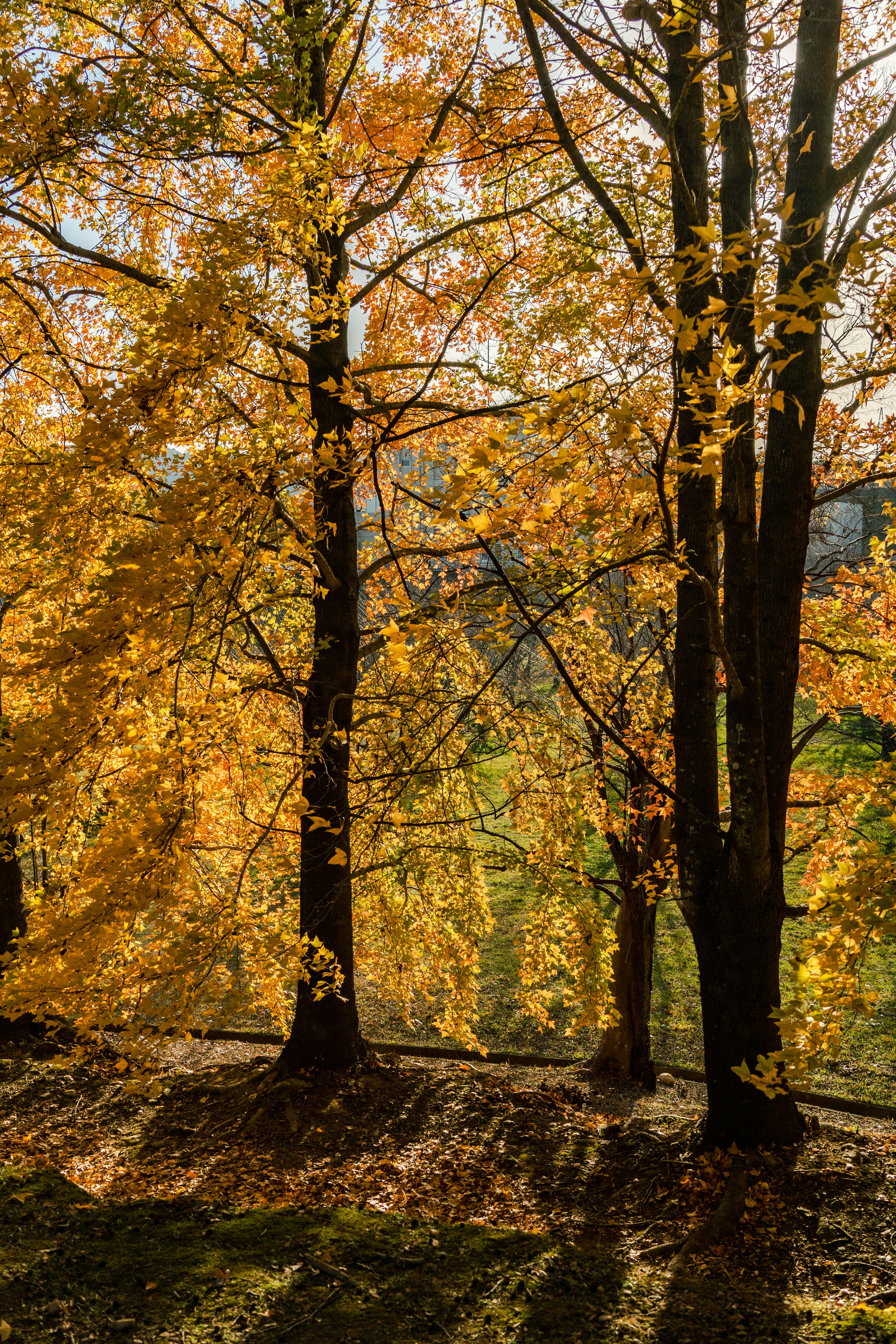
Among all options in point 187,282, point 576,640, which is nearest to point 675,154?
point 187,282

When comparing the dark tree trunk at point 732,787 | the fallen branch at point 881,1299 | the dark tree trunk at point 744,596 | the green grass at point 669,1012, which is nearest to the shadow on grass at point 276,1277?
the fallen branch at point 881,1299

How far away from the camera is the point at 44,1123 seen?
6.39 metres

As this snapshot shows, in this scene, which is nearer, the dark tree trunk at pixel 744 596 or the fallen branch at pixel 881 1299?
the fallen branch at pixel 881 1299

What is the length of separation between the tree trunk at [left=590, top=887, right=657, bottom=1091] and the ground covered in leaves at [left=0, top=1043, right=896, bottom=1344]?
2396mm

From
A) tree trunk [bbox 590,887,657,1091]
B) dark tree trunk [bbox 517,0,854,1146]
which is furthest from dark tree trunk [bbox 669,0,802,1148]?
tree trunk [bbox 590,887,657,1091]

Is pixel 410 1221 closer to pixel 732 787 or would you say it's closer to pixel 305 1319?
pixel 305 1319

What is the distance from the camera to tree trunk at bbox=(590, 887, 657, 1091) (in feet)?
29.4

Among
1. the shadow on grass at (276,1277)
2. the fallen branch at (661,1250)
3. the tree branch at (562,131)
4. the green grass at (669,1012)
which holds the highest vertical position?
the tree branch at (562,131)

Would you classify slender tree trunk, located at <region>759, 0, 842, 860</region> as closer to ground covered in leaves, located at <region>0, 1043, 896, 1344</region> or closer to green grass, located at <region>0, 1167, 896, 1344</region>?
ground covered in leaves, located at <region>0, 1043, 896, 1344</region>

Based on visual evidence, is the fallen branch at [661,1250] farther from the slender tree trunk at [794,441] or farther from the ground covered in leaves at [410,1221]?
the slender tree trunk at [794,441]

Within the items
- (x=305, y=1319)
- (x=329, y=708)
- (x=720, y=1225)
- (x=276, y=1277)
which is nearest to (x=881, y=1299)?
(x=720, y=1225)

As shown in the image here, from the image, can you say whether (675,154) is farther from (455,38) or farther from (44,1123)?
(44,1123)

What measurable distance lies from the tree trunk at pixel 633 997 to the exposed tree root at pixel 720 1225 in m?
4.84

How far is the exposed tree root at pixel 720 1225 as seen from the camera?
357 cm
